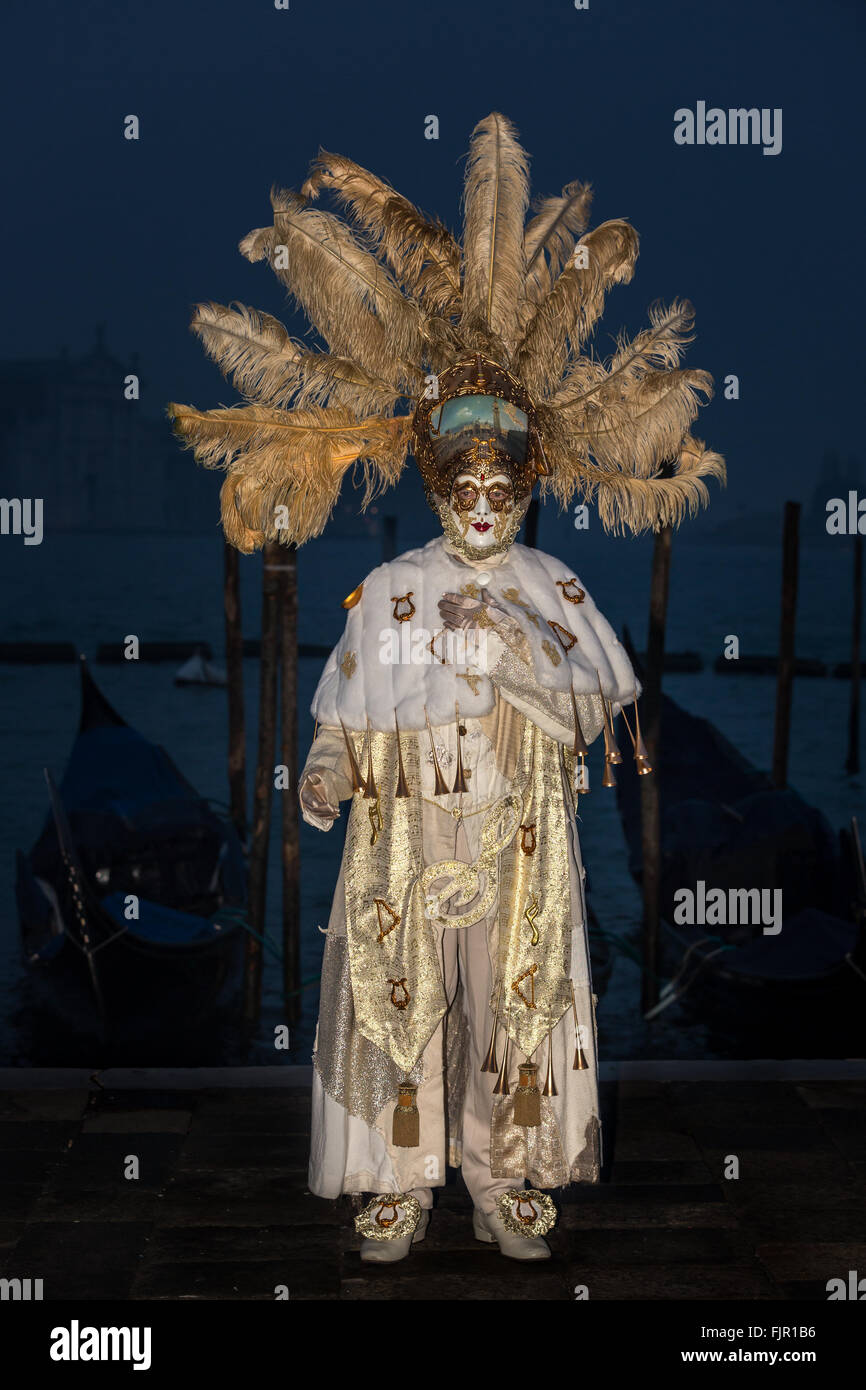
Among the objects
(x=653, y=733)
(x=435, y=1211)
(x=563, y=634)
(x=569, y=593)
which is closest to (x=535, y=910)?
(x=563, y=634)

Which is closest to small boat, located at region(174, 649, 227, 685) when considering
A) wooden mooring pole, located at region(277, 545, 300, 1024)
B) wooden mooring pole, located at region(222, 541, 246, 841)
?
wooden mooring pole, located at region(222, 541, 246, 841)

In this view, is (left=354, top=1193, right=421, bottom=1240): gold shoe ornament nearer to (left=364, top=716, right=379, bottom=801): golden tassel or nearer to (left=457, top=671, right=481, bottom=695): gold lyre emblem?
(left=364, top=716, right=379, bottom=801): golden tassel

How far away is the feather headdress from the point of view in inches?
138

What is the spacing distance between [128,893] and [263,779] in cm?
352

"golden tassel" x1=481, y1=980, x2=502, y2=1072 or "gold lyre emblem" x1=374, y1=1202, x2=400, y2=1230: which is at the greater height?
"golden tassel" x1=481, y1=980, x2=502, y2=1072

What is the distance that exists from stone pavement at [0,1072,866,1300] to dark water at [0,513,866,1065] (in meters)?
4.76

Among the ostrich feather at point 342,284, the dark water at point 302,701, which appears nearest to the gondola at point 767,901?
the dark water at point 302,701

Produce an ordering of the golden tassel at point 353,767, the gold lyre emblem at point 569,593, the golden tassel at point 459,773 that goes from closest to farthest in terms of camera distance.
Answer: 1. the golden tassel at point 459,773
2. the golden tassel at point 353,767
3. the gold lyre emblem at point 569,593

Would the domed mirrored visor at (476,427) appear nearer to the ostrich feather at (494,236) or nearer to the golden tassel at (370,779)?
the ostrich feather at (494,236)

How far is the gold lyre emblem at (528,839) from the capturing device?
342cm

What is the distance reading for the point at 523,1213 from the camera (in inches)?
134

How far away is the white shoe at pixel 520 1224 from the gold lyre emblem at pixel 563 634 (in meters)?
1.33

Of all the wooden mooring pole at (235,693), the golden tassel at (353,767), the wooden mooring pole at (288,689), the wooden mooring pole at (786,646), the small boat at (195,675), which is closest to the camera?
the golden tassel at (353,767)

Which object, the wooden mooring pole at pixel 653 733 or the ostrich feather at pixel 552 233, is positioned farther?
the wooden mooring pole at pixel 653 733
